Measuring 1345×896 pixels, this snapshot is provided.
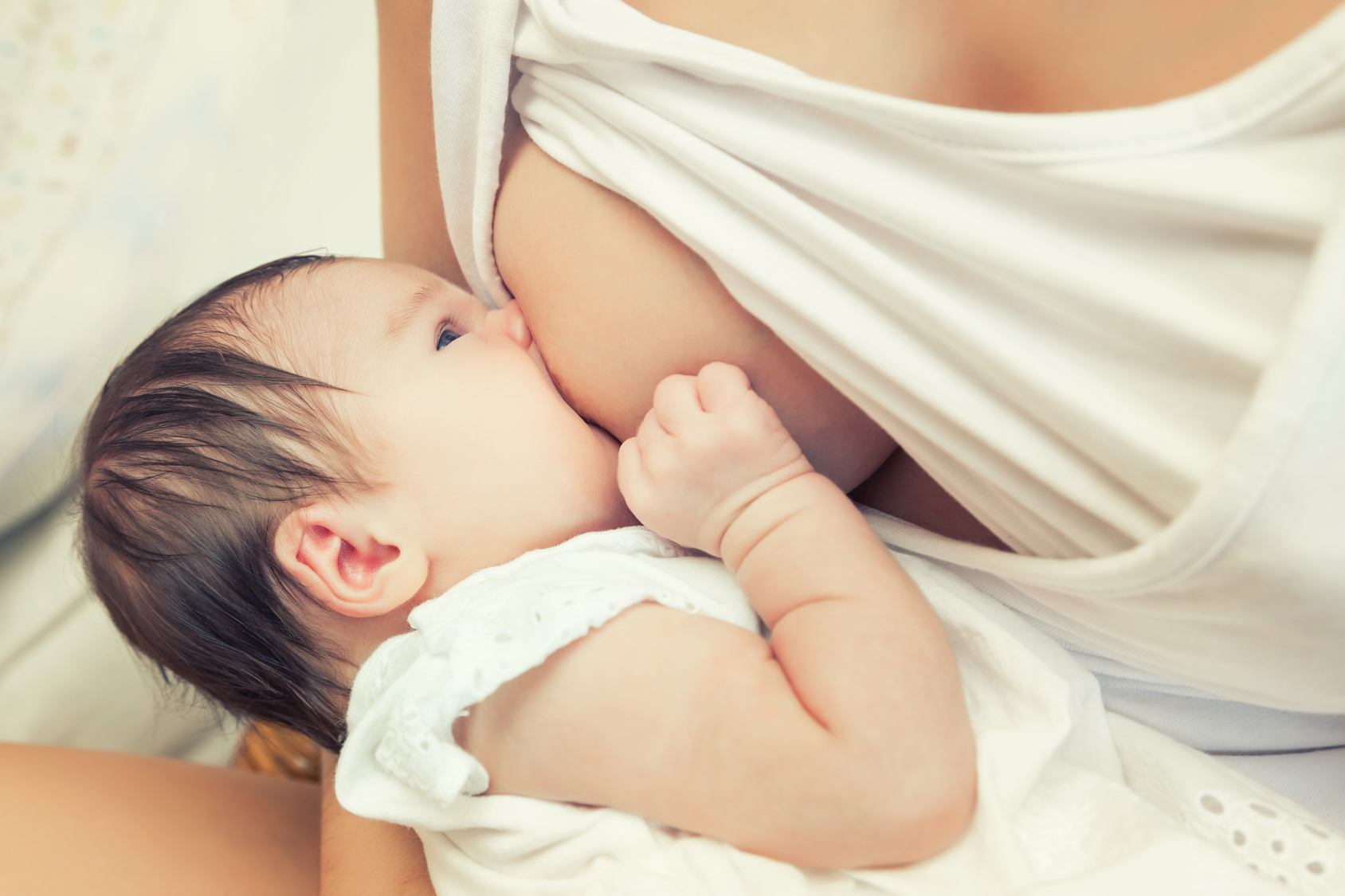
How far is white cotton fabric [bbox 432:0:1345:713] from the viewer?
451 millimetres

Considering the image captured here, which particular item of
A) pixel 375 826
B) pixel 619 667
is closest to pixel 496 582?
pixel 619 667

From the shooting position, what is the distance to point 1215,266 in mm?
488

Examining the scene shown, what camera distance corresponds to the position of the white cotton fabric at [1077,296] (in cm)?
45

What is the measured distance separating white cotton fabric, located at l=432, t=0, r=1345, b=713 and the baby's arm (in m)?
0.10

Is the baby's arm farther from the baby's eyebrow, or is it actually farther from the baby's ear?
the baby's eyebrow

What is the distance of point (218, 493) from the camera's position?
792 millimetres

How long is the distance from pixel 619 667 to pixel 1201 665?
44cm

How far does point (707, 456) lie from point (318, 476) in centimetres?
37

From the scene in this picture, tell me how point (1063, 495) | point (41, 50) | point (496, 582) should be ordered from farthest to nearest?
point (41, 50)
point (496, 582)
point (1063, 495)

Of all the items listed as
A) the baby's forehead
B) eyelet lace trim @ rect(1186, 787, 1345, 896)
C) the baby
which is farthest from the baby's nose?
eyelet lace trim @ rect(1186, 787, 1345, 896)

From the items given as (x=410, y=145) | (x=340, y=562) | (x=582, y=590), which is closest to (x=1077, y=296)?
(x=582, y=590)

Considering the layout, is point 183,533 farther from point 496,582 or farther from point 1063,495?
point 1063,495

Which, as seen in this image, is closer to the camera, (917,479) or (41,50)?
(917,479)

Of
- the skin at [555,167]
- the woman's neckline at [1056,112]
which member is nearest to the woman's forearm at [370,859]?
the skin at [555,167]
